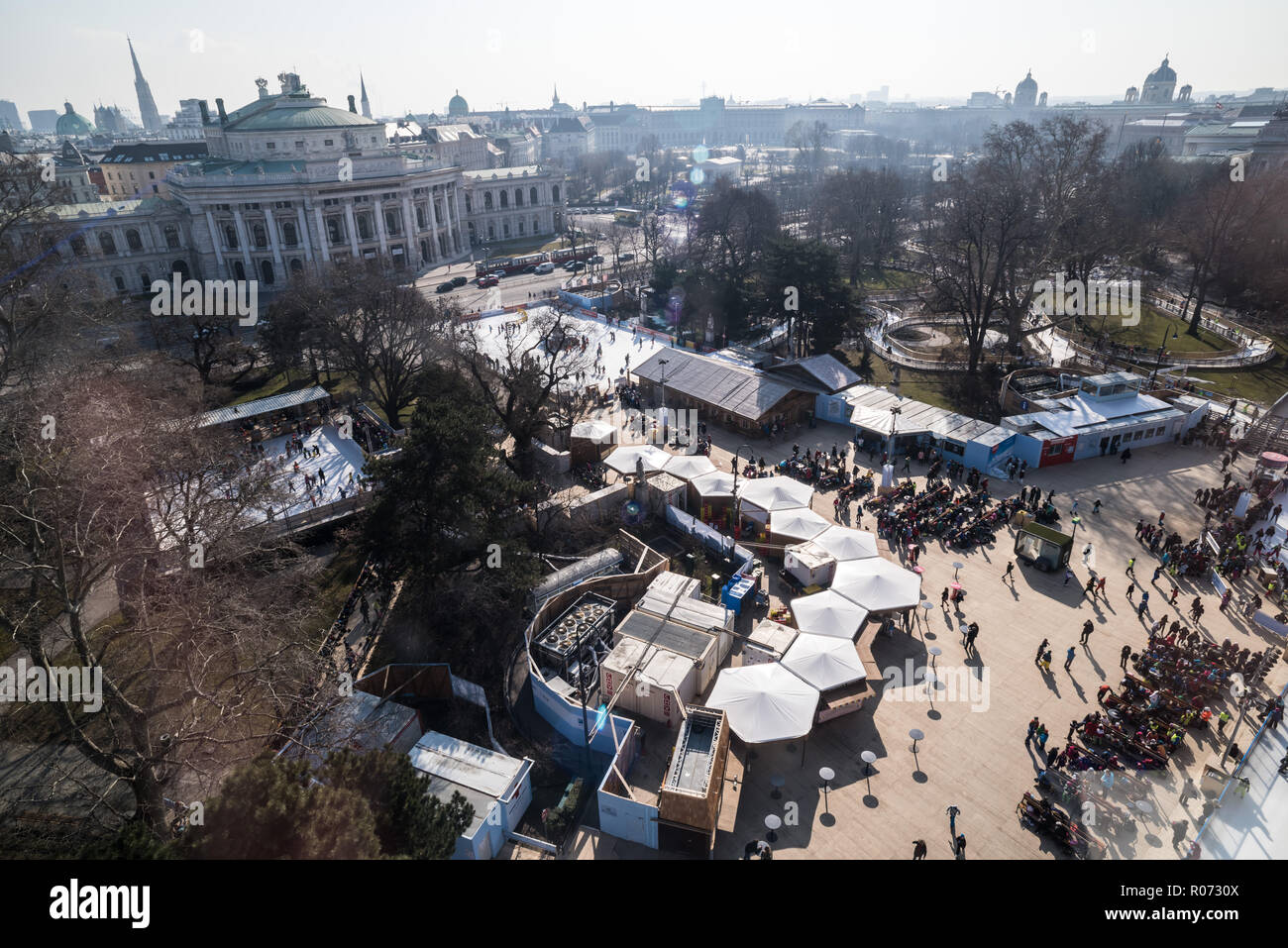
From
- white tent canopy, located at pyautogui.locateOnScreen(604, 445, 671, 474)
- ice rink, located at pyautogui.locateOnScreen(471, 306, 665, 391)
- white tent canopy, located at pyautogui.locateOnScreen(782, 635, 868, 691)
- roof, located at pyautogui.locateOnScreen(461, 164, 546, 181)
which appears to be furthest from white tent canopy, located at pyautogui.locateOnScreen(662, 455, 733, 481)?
roof, located at pyautogui.locateOnScreen(461, 164, 546, 181)

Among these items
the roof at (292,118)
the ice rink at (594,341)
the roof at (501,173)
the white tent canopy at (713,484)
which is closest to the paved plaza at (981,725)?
the white tent canopy at (713,484)

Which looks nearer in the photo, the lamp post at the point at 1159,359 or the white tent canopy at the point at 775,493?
the white tent canopy at the point at 775,493

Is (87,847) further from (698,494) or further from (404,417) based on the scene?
(404,417)

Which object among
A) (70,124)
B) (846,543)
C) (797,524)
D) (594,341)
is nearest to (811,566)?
(846,543)

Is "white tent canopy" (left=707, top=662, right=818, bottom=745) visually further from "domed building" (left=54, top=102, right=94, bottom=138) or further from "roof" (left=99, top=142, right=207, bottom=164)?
"domed building" (left=54, top=102, right=94, bottom=138)

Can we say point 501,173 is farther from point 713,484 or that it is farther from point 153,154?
point 713,484

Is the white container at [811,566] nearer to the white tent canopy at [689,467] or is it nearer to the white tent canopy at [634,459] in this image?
the white tent canopy at [689,467]

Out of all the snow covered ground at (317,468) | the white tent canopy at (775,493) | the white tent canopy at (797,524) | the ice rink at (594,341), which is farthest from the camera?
the ice rink at (594,341)
